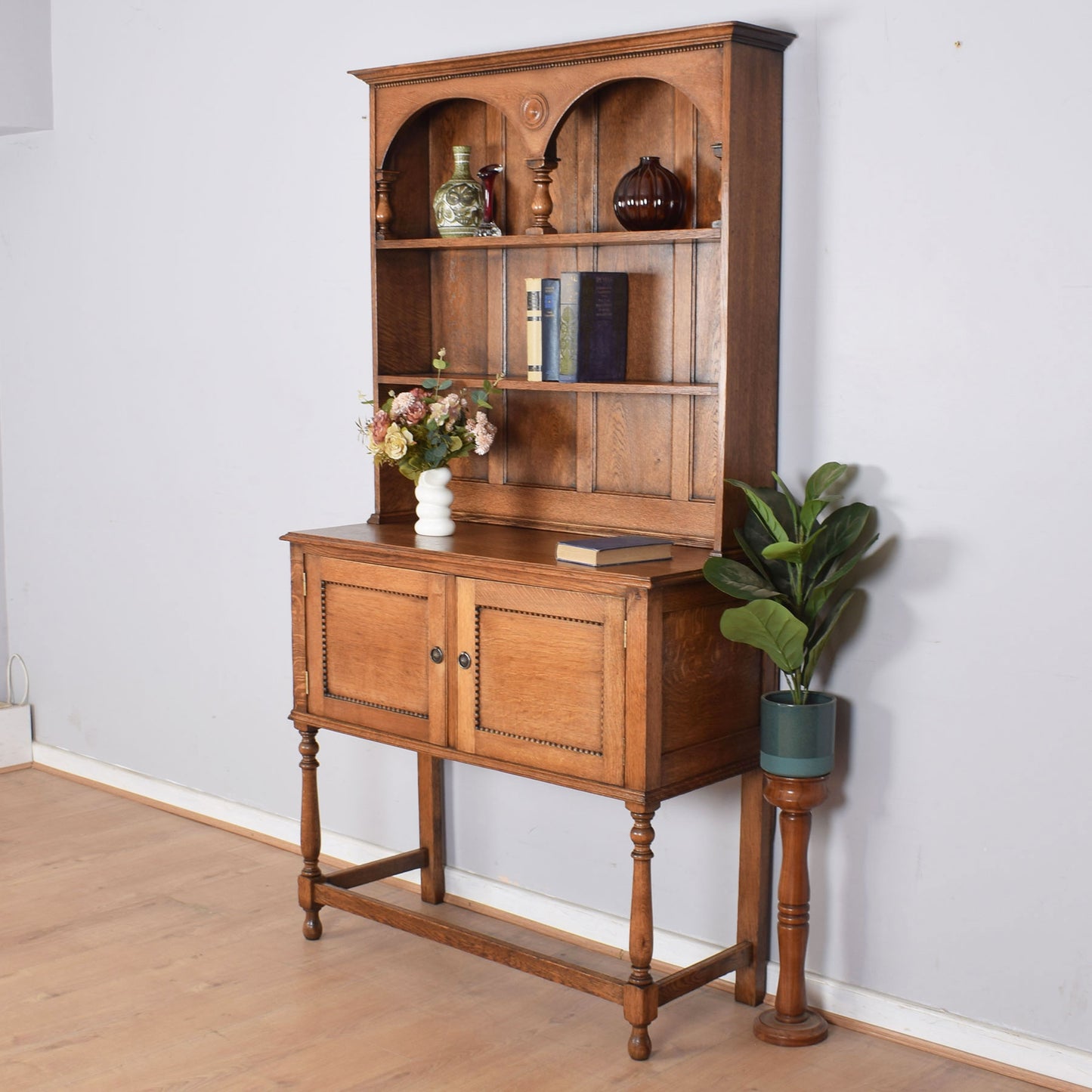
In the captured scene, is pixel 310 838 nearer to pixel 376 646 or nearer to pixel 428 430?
pixel 376 646

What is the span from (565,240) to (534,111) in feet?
1.04

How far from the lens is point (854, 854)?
131 inches

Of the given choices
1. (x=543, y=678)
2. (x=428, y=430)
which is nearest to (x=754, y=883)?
(x=543, y=678)

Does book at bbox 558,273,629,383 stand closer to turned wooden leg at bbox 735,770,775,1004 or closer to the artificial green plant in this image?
the artificial green plant

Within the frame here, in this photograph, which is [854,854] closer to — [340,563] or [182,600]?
[340,563]

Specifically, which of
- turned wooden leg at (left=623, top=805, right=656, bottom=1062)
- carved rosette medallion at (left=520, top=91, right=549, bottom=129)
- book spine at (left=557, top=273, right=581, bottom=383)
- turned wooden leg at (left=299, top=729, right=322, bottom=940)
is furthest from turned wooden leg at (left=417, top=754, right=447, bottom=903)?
carved rosette medallion at (left=520, top=91, right=549, bottom=129)

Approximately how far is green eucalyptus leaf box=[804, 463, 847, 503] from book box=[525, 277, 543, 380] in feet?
2.61

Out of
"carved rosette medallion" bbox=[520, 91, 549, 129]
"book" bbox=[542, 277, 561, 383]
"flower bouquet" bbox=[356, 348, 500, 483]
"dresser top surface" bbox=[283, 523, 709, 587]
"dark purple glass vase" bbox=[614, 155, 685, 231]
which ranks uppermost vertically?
"carved rosette medallion" bbox=[520, 91, 549, 129]

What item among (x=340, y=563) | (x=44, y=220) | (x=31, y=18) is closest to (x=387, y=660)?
(x=340, y=563)

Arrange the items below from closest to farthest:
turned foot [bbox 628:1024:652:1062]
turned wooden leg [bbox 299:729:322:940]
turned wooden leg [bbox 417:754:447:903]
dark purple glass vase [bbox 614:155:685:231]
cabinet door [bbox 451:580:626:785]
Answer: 1. cabinet door [bbox 451:580:626:785]
2. turned foot [bbox 628:1024:652:1062]
3. dark purple glass vase [bbox 614:155:685:231]
4. turned wooden leg [bbox 299:729:322:940]
5. turned wooden leg [bbox 417:754:447:903]

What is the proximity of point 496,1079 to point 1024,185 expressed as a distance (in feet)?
7.29

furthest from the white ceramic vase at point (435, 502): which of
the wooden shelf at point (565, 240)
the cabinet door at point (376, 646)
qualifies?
the wooden shelf at point (565, 240)

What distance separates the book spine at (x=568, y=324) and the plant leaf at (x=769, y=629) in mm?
776

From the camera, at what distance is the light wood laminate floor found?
312 centimetres
